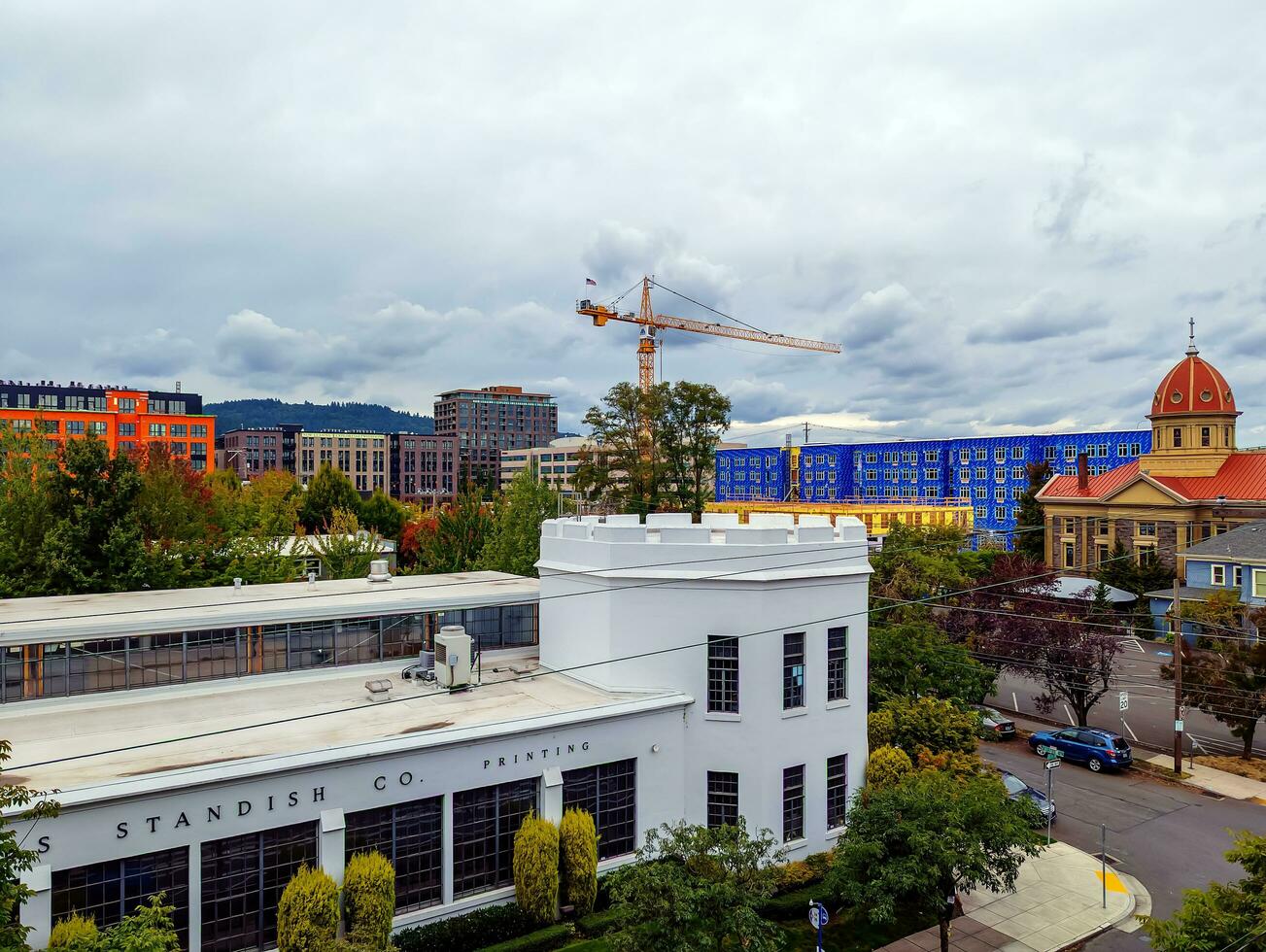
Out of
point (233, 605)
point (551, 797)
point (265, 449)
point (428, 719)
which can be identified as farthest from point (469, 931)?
point (265, 449)

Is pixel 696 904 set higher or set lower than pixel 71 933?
lower

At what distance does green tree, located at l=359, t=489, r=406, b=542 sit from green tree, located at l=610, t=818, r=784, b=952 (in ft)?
203

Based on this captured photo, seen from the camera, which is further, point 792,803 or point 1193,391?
point 1193,391

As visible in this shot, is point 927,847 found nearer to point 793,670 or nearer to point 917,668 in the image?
point 793,670

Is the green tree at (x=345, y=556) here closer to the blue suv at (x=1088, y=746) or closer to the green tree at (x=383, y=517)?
the blue suv at (x=1088, y=746)

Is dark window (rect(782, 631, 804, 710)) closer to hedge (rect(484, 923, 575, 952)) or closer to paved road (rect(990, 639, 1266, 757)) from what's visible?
hedge (rect(484, 923, 575, 952))

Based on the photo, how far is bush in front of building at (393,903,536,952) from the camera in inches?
619

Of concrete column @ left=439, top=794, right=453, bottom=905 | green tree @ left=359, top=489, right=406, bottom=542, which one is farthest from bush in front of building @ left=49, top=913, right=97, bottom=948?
green tree @ left=359, top=489, right=406, bottom=542

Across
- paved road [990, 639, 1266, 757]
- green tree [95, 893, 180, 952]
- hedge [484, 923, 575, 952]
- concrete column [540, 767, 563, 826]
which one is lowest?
paved road [990, 639, 1266, 757]

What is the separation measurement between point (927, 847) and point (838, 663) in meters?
6.02

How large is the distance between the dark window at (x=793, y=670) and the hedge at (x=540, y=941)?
752 centimetres

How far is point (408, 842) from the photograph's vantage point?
53.6 ft

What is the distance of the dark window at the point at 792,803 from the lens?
20.2 m

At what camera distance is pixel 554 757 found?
17.9 meters
